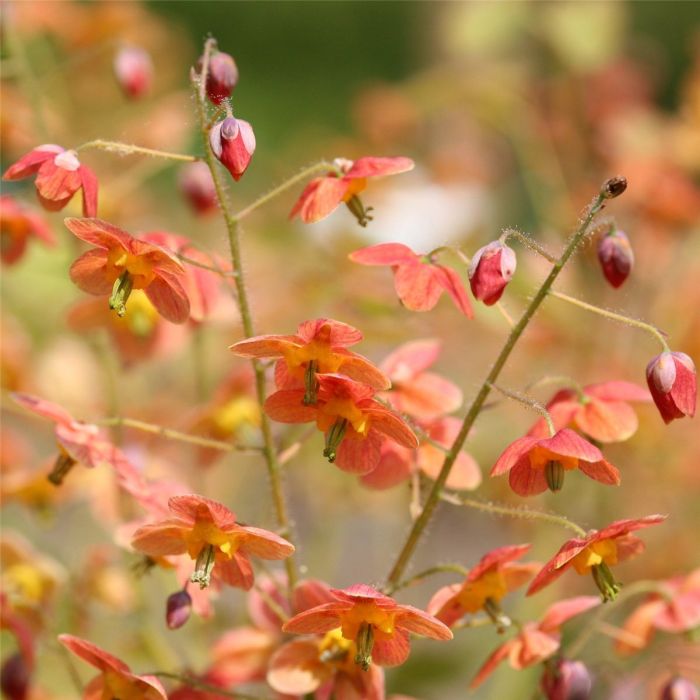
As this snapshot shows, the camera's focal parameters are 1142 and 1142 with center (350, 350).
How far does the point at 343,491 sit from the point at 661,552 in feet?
1.74

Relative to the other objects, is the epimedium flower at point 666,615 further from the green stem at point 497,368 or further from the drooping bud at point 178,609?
the drooping bud at point 178,609

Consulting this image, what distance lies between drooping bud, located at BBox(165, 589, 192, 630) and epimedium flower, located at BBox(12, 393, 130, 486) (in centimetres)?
11

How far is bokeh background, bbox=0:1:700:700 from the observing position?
1.32 m

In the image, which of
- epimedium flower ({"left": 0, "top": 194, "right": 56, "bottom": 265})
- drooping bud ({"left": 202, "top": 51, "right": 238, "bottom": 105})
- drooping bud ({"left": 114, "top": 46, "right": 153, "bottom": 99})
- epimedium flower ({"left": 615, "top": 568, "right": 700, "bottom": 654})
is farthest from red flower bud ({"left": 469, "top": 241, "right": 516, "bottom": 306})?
drooping bud ({"left": 114, "top": 46, "right": 153, "bottom": 99})

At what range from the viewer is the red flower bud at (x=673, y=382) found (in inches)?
32.1

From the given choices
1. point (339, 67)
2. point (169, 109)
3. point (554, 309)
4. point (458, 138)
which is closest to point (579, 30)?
point (554, 309)

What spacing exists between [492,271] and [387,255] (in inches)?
4.3

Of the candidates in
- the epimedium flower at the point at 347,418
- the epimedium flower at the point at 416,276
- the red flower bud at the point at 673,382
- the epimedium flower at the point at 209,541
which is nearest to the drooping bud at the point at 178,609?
the epimedium flower at the point at 209,541

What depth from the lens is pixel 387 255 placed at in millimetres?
888

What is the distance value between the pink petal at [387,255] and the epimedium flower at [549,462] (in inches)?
6.7

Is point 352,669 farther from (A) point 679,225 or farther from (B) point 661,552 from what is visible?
(A) point 679,225

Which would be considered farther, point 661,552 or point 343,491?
point 661,552

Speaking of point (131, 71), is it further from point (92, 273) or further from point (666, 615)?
point (666, 615)

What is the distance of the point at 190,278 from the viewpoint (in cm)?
97
